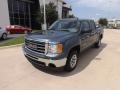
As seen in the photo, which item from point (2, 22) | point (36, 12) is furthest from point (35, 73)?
point (36, 12)

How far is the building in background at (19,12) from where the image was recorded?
25781 mm

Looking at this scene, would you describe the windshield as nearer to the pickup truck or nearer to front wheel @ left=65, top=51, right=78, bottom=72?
the pickup truck

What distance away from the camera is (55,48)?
4777mm

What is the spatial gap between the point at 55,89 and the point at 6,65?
2.83 metres

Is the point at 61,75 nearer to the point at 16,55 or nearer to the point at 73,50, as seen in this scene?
the point at 73,50

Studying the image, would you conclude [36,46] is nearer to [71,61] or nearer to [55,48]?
[55,48]

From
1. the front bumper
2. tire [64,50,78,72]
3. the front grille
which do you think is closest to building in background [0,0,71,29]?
the front grille

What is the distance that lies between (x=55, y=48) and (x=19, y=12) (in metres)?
28.2

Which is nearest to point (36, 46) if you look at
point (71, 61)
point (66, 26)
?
point (71, 61)

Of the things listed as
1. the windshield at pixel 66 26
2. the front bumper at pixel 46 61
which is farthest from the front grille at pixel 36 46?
the windshield at pixel 66 26

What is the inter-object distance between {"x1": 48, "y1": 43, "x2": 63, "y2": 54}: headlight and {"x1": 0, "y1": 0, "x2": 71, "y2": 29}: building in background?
22663 millimetres

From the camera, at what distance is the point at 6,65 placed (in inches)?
242

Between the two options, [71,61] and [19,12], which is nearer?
[71,61]

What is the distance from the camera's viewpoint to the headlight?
4.78 m
